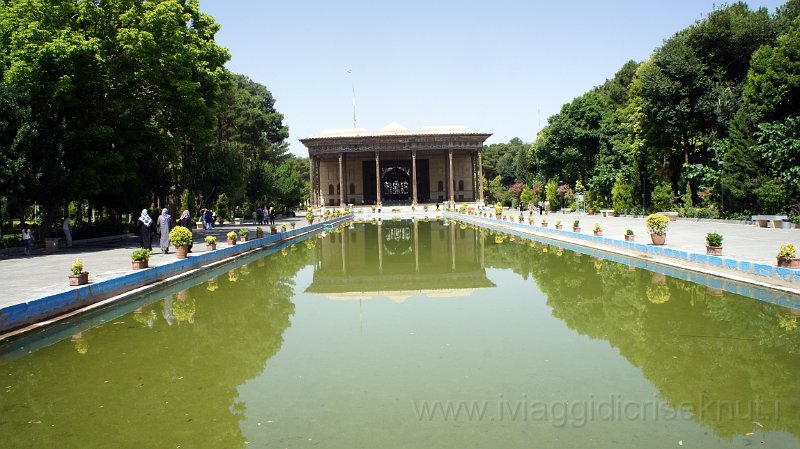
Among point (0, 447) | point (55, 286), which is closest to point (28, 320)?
point (55, 286)

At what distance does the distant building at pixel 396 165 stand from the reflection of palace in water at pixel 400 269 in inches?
1318

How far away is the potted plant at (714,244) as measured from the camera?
11.6 m

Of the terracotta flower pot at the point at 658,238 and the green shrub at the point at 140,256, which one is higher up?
the green shrub at the point at 140,256

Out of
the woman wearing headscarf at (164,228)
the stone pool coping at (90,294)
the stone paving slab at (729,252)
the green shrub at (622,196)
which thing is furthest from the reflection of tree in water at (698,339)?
the green shrub at (622,196)

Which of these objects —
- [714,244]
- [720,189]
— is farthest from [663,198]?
[714,244]

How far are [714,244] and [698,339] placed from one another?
6011mm

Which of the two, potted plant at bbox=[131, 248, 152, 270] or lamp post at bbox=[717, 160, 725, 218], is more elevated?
lamp post at bbox=[717, 160, 725, 218]

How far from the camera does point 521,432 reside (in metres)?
4.16

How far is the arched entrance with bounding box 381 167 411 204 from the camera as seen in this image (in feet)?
216

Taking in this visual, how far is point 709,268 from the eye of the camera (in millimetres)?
11297

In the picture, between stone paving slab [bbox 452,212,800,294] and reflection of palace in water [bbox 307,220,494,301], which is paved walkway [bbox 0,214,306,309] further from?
stone paving slab [bbox 452,212,800,294]

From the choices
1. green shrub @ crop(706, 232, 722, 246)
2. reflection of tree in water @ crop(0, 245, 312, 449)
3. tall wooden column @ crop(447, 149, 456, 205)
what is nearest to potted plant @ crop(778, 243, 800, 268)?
green shrub @ crop(706, 232, 722, 246)

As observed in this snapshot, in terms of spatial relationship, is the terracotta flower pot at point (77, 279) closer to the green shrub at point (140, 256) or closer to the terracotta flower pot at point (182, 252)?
the green shrub at point (140, 256)

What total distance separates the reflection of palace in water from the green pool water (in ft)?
1.73
